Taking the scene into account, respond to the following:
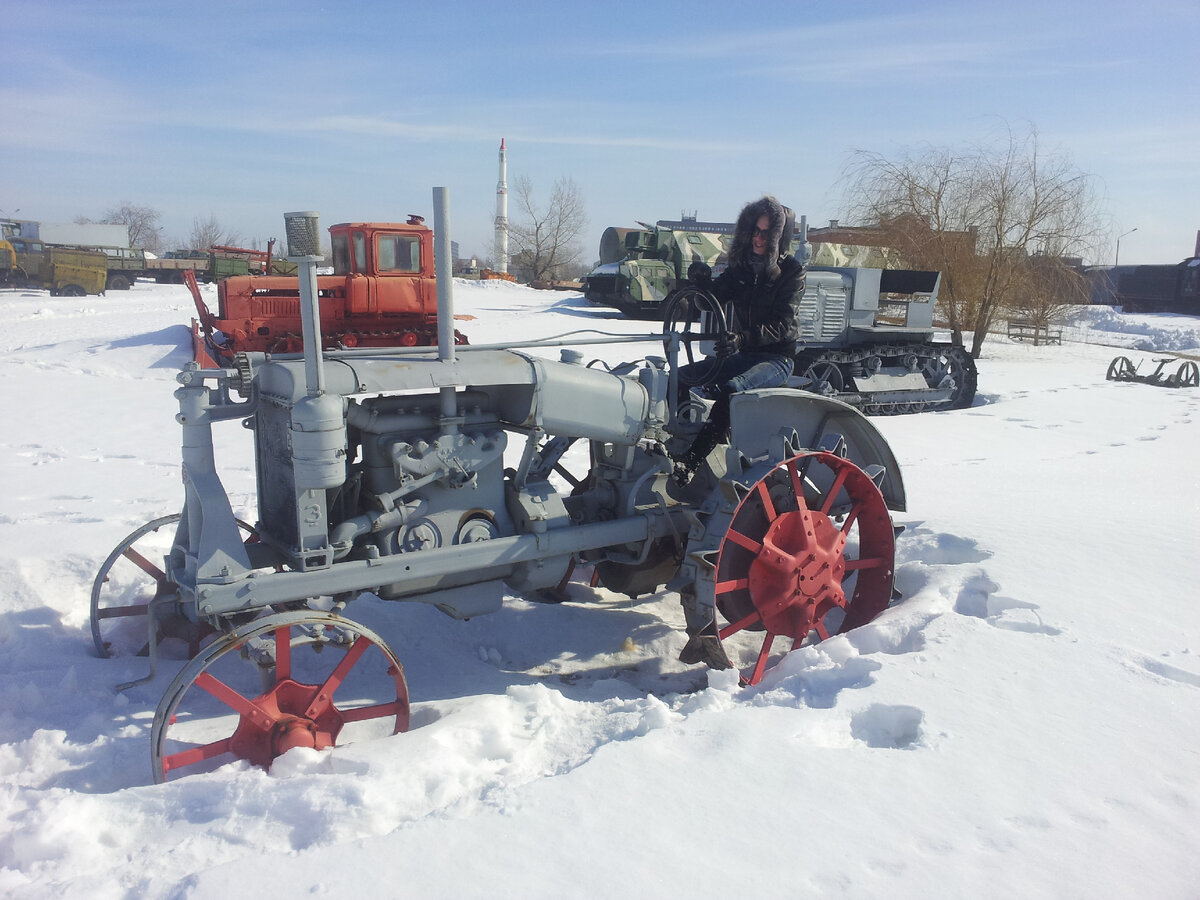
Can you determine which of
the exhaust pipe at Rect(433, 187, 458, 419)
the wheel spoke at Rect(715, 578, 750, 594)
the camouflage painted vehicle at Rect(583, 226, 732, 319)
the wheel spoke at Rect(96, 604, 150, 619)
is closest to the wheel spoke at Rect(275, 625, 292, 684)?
the exhaust pipe at Rect(433, 187, 458, 419)

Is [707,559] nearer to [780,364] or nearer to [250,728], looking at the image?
[780,364]

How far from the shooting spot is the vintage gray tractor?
9.82ft

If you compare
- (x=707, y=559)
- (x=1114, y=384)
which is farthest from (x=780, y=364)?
(x=1114, y=384)

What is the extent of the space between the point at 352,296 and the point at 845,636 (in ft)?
36.6

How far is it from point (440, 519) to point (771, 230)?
209 centimetres

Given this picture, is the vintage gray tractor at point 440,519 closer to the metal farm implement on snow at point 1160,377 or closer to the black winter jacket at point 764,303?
the black winter jacket at point 764,303

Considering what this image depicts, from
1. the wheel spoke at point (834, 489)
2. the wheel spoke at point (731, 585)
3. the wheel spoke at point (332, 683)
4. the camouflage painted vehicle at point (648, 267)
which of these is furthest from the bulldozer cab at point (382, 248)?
the wheel spoke at point (332, 683)

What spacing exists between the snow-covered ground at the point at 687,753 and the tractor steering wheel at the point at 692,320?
132 cm

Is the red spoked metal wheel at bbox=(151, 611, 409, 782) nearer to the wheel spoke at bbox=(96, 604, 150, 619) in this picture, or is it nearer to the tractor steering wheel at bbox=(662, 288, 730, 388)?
the wheel spoke at bbox=(96, 604, 150, 619)

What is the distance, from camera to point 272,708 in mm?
2990

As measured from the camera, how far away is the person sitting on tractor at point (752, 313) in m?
4.20

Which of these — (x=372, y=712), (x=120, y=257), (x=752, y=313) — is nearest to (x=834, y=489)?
(x=752, y=313)

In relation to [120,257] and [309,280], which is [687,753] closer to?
[309,280]

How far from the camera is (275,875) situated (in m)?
2.08
